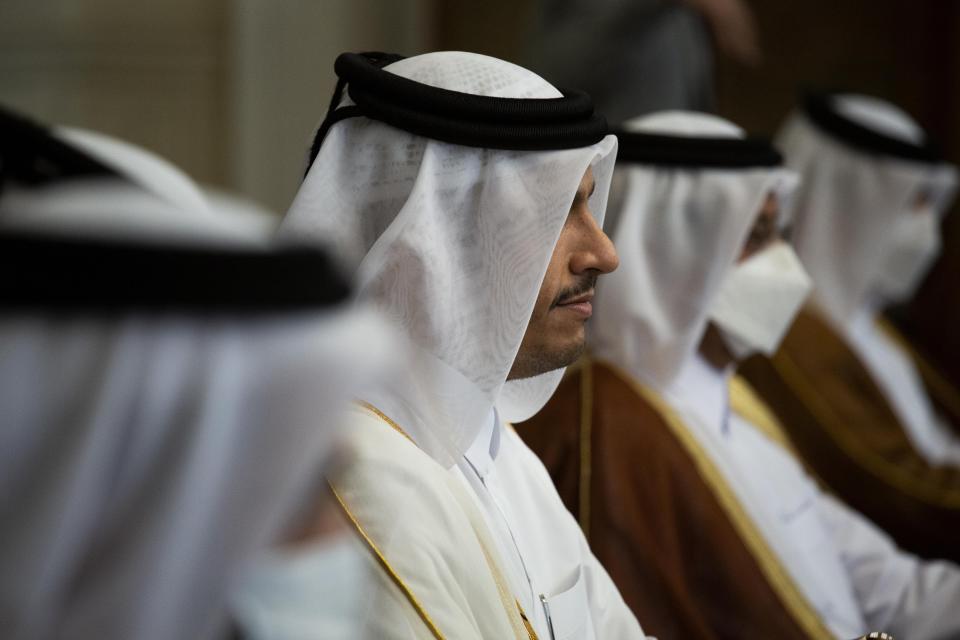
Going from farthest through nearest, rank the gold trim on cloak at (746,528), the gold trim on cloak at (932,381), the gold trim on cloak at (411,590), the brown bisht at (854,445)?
the gold trim on cloak at (932,381), the brown bisht at (854,445), the gold trim on cloak at (746,528), the gold trim on cloak at (411,590)

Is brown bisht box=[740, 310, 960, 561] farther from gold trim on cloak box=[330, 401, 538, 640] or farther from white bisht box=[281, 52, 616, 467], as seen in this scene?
gold trim on cloak box=[330, 401, 538, 640]

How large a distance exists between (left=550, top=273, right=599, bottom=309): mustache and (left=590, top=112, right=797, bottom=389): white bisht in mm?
893

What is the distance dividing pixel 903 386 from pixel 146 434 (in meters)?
4.51

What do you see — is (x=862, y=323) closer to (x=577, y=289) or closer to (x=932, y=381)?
(x=932, y=381)

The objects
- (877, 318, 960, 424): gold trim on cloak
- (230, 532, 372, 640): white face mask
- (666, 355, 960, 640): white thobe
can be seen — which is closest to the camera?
(230, 532, 372, 640): white face mask

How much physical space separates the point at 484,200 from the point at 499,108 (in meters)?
0.14

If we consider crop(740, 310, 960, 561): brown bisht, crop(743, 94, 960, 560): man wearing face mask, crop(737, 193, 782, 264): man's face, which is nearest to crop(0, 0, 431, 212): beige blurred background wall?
crop(743, 94, 960, 560): man wearing face mask

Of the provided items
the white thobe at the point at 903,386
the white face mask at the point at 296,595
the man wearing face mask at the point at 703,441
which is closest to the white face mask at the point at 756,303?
the man wearing face mask at the point at 703,441

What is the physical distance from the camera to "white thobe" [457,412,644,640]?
5.94 ft

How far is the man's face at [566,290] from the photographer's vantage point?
1.91 meters

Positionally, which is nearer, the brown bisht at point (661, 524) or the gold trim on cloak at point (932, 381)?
the brown bisht at point (661, 524)

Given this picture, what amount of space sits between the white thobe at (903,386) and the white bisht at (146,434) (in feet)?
13.1

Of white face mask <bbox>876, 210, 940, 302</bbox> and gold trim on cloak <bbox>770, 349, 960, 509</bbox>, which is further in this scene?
white face mask <bbox>876, 210, 940, 302</bbox>

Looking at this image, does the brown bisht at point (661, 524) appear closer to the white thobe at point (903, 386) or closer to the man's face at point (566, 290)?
the man's face at point (566, 290)
